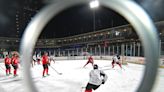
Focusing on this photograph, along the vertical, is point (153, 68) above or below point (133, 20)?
below

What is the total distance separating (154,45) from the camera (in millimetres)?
1269

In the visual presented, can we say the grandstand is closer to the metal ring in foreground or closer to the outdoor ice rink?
the outdoor ice rink

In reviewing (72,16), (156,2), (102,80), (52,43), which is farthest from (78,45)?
(102,80)

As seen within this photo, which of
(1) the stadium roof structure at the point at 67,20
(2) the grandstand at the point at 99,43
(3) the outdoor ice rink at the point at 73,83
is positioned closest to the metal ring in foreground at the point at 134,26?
(3) the outdoor ice rink at the point at 73,83

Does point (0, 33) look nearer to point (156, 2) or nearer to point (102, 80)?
point (156, 2)

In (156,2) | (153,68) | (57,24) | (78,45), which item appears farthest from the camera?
(57,24)

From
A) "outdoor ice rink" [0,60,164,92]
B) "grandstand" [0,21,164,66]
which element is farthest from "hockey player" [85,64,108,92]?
"grandstand" [0,21,164,66]

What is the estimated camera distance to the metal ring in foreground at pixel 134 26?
1.27 metres

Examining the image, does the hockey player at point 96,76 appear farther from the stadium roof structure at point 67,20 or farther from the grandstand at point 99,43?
the stadium roof structure at point 67,20

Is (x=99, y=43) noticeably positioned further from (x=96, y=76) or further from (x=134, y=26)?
(x=134, y=26)

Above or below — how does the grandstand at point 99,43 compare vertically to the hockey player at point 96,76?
above

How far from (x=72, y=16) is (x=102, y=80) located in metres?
48.2

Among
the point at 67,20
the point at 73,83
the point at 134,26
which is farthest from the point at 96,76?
the point at 67,20

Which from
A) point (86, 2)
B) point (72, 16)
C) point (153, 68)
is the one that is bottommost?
point (153, 68)
